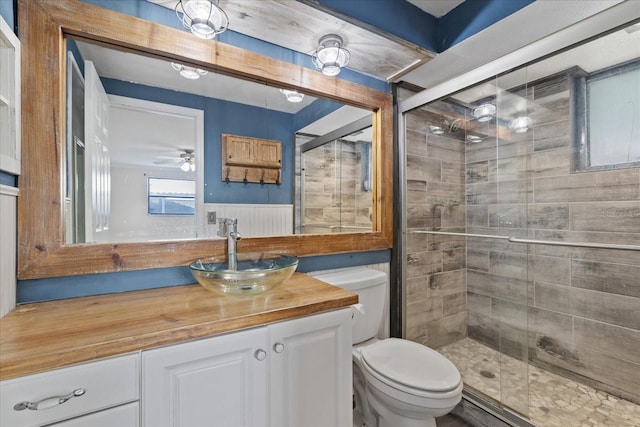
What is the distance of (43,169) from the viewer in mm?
1011

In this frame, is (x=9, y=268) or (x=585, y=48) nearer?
(x=9, y=268)

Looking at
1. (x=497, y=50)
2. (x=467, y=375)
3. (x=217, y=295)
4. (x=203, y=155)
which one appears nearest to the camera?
(x=217, y=295)

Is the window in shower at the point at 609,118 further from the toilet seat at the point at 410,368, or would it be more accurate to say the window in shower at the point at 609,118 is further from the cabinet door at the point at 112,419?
the cabinet door at the point at 112,419

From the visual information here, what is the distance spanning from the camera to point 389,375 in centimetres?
127

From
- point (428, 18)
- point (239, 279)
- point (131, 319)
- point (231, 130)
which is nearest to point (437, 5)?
point (428, 18)

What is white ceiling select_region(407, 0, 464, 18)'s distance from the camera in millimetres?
1568

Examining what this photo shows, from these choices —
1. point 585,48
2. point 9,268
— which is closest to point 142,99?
point 9,268

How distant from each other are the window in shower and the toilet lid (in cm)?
169

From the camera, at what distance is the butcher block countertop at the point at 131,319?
668 millimetres

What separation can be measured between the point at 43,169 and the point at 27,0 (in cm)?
60

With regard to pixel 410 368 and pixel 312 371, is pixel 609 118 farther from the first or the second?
pixel 312 371

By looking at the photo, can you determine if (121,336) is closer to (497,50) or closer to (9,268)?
(9,268)

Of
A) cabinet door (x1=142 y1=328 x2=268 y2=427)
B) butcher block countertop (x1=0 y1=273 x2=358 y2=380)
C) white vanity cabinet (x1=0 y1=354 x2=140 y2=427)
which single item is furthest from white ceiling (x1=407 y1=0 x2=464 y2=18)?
white vanity cabinet (x1=0 y1=354 x2=140 y2=427)

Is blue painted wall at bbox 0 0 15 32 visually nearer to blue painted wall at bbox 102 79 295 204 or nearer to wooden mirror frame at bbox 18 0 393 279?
wooden mirror frame at bbox 18 0 393 279
